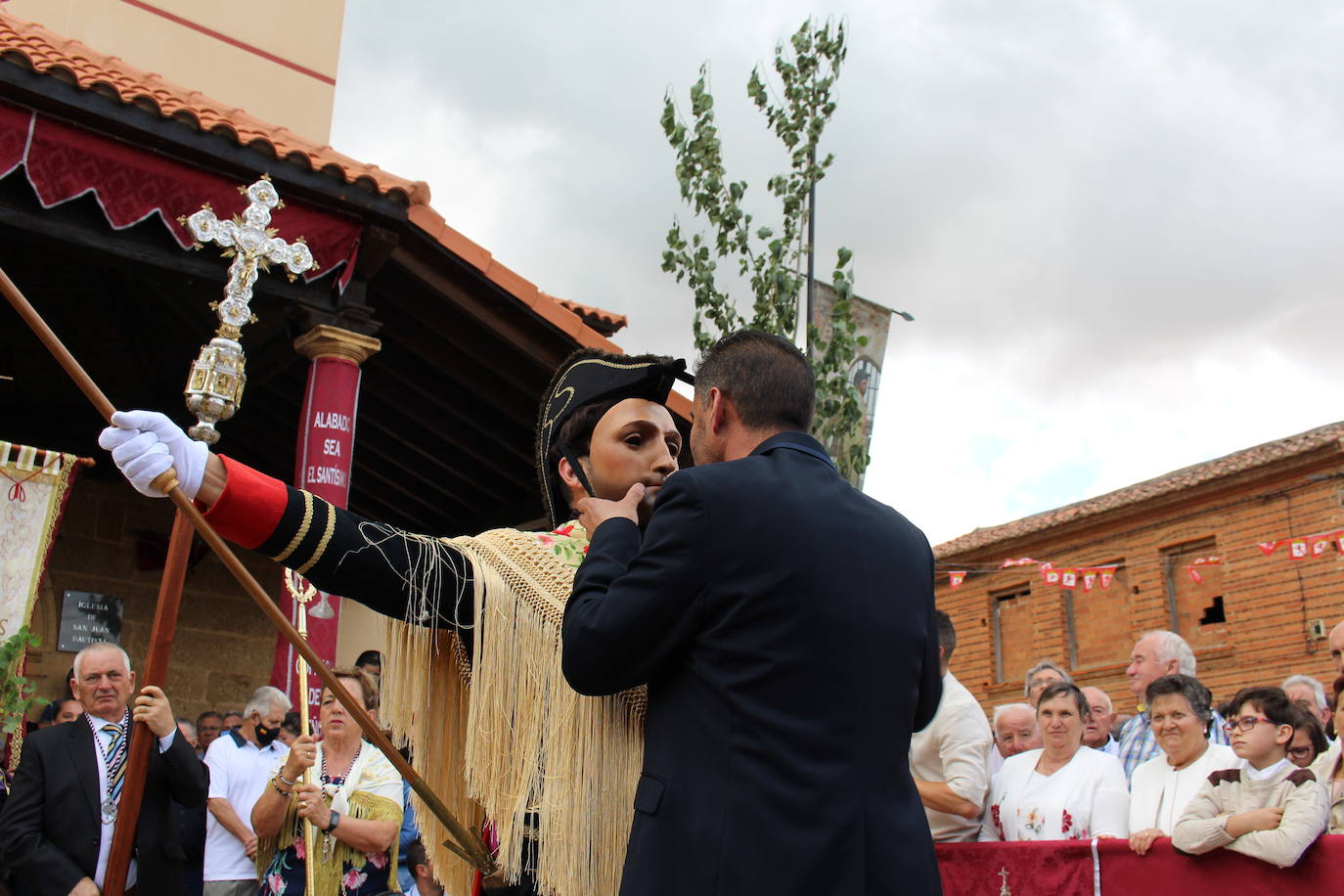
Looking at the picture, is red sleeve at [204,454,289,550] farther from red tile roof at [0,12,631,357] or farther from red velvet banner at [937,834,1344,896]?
red tile roof at [0,12,631,357]

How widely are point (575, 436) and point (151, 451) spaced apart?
0.92m

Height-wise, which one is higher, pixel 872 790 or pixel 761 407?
pixel 761 407

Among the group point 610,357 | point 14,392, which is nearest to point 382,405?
point 14,392

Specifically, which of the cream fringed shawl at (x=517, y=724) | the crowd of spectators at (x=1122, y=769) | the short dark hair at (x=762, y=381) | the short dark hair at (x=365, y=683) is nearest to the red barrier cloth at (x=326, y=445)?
the short dark hair at (x=365, y=683)

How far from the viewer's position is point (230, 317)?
378 centimetres

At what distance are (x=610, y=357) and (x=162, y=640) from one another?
133 centimetres

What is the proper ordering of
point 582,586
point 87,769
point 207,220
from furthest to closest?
1. point 87,769
2. point 207,220
3. point 582,586

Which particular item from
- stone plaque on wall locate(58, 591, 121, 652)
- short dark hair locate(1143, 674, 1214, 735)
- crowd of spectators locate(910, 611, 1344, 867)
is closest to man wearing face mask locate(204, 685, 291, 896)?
crowd of spectators locate(910, 611, 1344, 867)

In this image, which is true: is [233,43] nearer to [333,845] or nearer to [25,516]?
[25,516]

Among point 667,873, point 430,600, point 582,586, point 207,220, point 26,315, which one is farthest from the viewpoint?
point 207,220

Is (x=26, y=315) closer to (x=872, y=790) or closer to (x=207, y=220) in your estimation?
(x=872, y=790)

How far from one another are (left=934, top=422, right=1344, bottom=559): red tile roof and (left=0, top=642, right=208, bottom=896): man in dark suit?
1897 cm

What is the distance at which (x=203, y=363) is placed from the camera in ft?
10.3

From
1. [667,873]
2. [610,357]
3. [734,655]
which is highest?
[610,357]
